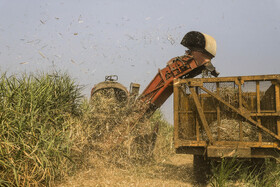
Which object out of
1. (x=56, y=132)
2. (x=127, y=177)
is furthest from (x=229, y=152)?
(x=56, y=132)

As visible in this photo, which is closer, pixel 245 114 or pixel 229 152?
pixel 229 152

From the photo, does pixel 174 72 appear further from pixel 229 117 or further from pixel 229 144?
pixel 229 144

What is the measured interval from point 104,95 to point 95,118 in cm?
72

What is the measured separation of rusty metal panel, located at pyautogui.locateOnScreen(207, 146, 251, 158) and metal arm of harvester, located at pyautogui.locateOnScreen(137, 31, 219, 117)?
2.79m

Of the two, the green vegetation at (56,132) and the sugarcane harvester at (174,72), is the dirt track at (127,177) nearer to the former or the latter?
the green vegetation at (56,132)

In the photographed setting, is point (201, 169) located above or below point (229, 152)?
below

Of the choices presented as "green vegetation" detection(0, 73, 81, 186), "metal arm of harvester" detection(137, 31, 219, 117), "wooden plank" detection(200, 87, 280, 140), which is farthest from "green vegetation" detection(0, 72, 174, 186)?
"wooden plank" detection(200, 87, 280, 140)

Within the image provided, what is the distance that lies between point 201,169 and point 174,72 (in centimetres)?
277

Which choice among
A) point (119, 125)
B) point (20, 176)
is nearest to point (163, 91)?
point (119, 125)

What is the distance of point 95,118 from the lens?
7551 millimetres

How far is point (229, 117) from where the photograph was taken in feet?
18.5

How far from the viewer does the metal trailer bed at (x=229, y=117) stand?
538 centimetres

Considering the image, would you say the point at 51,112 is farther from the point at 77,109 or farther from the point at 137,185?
the point at 137,185

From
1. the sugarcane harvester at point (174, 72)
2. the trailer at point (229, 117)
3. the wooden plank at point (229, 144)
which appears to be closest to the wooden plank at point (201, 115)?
the trailer at point (229, 117)
